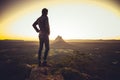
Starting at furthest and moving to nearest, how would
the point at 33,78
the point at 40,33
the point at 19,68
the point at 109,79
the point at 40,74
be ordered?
the point at 40,33
the point at 19,68
the point at 109,79
the point at 40,74
the point at 33,78

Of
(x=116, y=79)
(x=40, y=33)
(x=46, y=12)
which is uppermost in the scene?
(x=46, y=12)

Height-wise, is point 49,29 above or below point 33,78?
above

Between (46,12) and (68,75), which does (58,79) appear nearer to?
(68,75)

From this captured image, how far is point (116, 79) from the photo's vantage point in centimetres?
738

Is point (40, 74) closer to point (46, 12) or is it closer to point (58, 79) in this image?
point (58, 79)

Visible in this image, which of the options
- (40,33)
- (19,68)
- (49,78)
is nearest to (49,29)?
(40,33)

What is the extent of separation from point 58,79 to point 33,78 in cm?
82

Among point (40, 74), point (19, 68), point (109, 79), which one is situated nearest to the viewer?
point (40, 74)

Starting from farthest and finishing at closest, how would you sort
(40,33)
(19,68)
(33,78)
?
1. (40,33)
2. (19,68)
3. (33,78)

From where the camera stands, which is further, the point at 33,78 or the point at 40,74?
the point at 40,74

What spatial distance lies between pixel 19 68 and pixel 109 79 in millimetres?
3619

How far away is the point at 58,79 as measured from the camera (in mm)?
6051

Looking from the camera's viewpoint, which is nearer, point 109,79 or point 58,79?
point 58,79

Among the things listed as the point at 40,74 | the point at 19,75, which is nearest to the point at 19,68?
the point at 19,75
